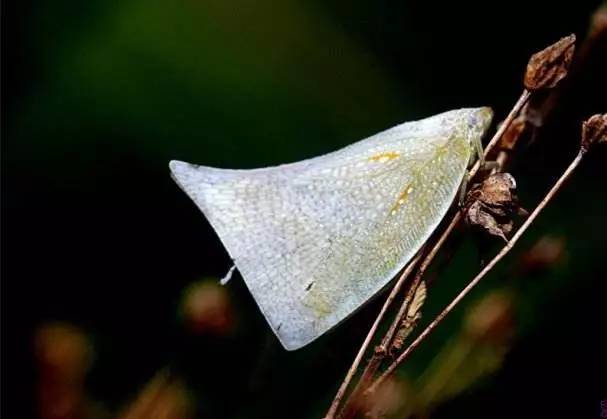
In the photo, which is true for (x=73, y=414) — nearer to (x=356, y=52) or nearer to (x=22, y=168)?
(x=22, y=168)

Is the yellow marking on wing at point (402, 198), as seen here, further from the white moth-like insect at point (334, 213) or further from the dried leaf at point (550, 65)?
the dried leaf at point (550, 65)

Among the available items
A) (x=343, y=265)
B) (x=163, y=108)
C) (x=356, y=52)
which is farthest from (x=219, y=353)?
(x=356, y=52)

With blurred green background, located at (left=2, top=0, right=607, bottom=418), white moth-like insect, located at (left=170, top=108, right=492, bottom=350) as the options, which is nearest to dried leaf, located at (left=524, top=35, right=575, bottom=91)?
white moth-like insect, located at (left=170, top=108, right=492, bottom=350)

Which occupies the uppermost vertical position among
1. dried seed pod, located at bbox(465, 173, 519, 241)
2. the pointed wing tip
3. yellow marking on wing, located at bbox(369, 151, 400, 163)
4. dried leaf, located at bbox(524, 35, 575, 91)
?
the pointed wing tip

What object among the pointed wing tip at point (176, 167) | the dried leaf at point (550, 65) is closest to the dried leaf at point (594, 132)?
the dried leaf at point (550, 65)

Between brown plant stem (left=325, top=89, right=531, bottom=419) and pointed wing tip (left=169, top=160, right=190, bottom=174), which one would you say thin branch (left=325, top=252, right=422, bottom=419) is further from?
pointed wing tip (left=169, top=160, right=190, bottom=174)
